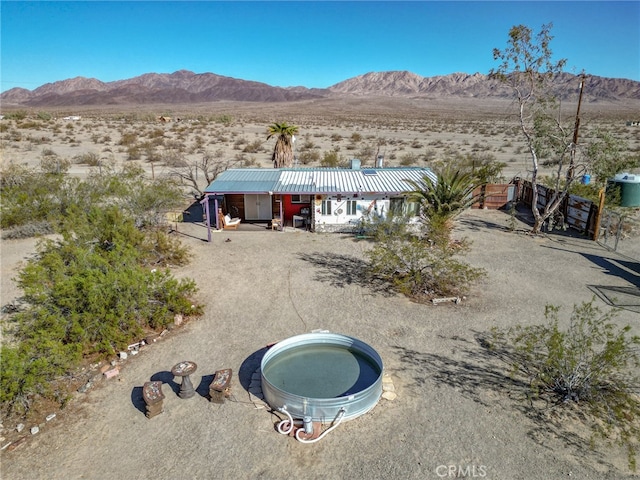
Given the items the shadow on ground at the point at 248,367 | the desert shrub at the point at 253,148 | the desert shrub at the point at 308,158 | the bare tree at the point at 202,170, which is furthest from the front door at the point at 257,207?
the desert shrub at the point at 253,148

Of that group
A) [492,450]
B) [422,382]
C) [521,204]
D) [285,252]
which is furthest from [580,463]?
[521,204]

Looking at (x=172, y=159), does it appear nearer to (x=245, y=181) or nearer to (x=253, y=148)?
(x=253, y=148)

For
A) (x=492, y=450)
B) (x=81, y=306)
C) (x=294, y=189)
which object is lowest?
(x=492, y=450)

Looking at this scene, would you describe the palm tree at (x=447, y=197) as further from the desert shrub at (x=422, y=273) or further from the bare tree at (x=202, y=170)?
the bare tree at (x=202, y=170)

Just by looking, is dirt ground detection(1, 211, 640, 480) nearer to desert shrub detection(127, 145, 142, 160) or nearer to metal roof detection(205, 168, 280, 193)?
metal roof detection(205, 168, 280, 193)

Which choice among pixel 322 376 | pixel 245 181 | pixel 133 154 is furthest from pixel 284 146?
pixel 133 154

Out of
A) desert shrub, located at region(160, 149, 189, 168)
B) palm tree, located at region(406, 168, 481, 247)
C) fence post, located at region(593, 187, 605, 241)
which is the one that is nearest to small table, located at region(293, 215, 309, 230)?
palm tree, located at region(406, 168, 481, 247)

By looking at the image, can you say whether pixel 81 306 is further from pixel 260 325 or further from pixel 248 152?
pixel 248 152

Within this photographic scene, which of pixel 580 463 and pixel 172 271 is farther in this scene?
pixel 172 271
